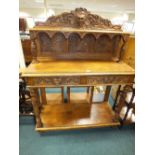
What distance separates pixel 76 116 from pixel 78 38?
3.45 ft

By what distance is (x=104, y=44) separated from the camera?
1728 mm

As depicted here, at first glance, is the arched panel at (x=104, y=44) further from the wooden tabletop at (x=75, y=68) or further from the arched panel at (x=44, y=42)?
the arched panel at (x=44, y=42)

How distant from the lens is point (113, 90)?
2486 millimetres

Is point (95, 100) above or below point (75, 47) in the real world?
below

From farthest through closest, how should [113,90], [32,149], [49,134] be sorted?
[113,90] → [49,134] → [32,149]

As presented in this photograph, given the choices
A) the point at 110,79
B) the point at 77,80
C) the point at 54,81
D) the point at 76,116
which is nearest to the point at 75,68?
the point at 77,80

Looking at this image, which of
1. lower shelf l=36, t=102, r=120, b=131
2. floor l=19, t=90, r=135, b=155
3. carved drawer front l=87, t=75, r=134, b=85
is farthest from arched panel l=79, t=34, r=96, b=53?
floor l=19, t=90, r=135, b=155

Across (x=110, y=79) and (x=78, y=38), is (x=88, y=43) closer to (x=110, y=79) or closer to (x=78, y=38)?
(x=78, y=38)

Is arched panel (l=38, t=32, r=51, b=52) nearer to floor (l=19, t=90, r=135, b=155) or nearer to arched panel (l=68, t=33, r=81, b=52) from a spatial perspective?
arched panel (l=68, t=33, r=81, b=52)
